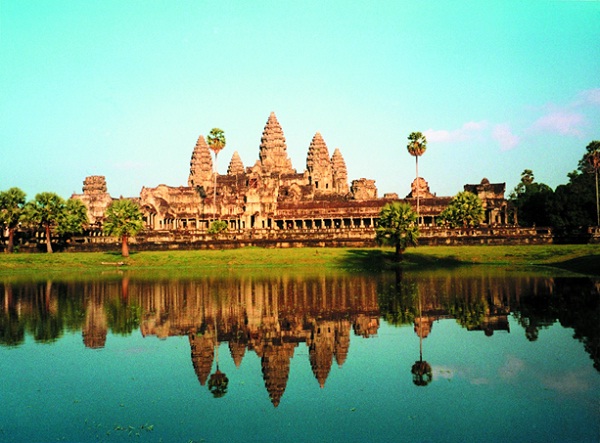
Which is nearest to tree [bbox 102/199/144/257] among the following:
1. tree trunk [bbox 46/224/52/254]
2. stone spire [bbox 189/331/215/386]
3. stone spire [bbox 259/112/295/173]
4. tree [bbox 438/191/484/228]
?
tree trunk [bbox 46/224/52/254]

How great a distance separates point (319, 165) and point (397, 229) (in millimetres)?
71375

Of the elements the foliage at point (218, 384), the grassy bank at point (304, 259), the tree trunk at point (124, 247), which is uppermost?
the tree trunk at point (124, 247)

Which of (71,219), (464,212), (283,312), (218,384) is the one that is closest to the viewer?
(218,384)

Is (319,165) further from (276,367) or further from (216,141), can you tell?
(276,367)

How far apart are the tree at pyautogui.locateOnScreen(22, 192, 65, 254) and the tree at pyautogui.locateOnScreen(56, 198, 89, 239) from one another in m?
0.54

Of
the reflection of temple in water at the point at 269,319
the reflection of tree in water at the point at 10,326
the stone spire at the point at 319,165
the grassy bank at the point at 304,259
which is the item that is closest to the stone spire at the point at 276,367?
the reflection of temple in water at the point at 269,319

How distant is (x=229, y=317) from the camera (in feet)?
83.4

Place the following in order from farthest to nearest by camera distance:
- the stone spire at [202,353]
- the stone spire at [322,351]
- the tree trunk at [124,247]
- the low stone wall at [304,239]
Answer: the low stone wall at [304,239], the tree trunk at [124,247], the stone spire at [202,353], the stone spire at [322,351]

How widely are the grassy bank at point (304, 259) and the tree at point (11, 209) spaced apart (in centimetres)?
447

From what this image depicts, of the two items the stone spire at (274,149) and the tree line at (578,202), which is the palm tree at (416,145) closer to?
the tree line at (578,202)

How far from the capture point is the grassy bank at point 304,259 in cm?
5366

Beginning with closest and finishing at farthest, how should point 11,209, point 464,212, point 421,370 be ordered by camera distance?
point 421,370
point 11,209
point 464,212

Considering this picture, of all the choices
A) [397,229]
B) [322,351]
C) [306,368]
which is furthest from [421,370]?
[397,229]

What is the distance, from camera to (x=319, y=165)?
123812 millimetres
